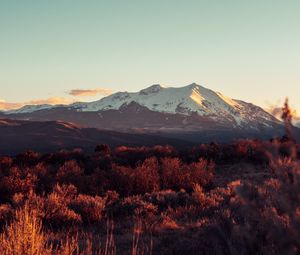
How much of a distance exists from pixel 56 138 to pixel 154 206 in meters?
91.6

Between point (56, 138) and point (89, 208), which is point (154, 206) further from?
point (56, 138)

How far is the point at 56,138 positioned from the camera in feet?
333

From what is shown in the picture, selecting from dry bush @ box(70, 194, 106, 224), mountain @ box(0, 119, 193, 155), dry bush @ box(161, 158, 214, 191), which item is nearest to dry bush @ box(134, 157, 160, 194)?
dry bush @ box(161, 158, 214, 191)

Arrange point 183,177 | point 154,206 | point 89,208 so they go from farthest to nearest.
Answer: point 183,177 → point 154,206 → point 89,208

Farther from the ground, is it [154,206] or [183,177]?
[154,206]

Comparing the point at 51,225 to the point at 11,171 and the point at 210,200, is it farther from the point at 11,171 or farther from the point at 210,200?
the point at 11,171

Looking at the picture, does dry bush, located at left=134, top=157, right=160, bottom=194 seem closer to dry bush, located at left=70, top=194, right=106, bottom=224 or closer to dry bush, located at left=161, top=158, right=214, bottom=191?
dry bush, located at left=161, top=158, right=214, bottom=191

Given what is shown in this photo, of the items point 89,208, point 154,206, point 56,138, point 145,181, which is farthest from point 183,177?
point 56,138

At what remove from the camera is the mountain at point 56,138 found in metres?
90.6

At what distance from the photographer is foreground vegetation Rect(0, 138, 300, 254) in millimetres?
3336

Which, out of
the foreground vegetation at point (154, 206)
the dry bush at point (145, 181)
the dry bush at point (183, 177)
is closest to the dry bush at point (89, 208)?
the foreground vegetation at point (154, 206)

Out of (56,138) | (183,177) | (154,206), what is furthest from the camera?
(56,138)

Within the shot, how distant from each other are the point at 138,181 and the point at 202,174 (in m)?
2.41

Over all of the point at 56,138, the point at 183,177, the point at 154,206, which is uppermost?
the point at 154,206
